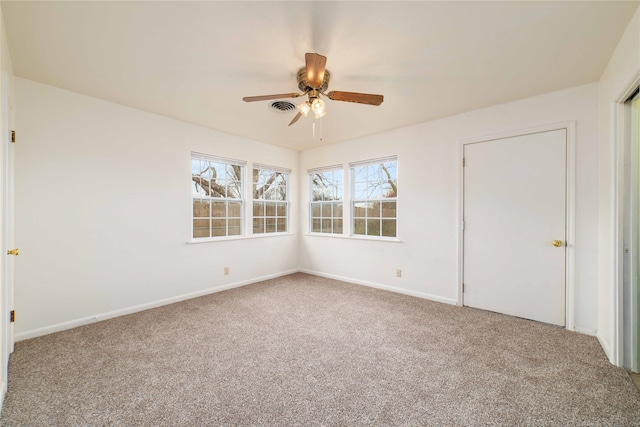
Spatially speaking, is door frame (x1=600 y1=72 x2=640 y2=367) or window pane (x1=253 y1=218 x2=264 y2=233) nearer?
door frame (x1=600 y1=72 x2=640 y2=367)

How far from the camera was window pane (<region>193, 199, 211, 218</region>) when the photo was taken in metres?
3.80

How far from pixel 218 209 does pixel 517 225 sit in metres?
4.06

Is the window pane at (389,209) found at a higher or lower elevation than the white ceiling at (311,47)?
lower

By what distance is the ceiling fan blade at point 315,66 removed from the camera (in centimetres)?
174

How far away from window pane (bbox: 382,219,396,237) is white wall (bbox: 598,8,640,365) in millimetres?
2199

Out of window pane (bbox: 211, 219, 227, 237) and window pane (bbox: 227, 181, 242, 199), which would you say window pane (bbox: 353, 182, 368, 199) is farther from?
window pane (bbox: 211, 219, 227, 237)

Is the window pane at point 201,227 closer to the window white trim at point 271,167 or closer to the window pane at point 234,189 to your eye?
the window pane at point 234,189

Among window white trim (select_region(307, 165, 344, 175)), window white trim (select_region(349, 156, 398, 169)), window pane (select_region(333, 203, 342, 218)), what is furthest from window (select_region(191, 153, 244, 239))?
window white trim (select_region(349, 156, 398, 169))

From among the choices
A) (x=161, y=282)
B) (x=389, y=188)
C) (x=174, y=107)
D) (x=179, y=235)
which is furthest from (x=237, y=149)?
(x=389, y=188)

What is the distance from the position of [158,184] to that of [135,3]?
220cm

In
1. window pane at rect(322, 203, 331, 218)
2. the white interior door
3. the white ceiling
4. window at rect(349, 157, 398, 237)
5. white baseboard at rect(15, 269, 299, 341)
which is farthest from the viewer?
window pane at rect(322, 203, 331, 218)

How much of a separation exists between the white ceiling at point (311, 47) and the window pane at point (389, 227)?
180 centimetres

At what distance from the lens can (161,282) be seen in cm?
336

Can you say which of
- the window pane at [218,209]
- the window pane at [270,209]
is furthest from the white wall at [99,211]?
the window pane at [270,209]
